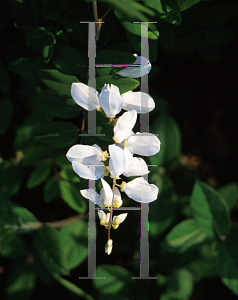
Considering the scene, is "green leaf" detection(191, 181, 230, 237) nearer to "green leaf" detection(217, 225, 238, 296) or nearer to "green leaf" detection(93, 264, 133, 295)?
"green leaf" detection(217, 225, 238, 296)

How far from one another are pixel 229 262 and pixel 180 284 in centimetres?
24

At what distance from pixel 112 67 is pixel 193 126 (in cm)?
92

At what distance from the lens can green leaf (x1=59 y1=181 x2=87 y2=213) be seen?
1.04 metres

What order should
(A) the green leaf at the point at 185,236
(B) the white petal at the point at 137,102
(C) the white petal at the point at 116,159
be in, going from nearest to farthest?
(C) the white petal at the point at 116,159
(B) the white petal at the point at 137,102
(A) the green leaf at the point at 185,236

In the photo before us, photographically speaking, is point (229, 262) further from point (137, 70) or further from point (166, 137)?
point (137, 70)

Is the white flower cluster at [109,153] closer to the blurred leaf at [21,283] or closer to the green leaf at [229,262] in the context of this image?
the green leaf at [229,262]

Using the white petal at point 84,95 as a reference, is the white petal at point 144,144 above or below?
below

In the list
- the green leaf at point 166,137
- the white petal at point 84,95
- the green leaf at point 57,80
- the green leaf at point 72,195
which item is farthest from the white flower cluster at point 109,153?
the green leaf at point 166,137

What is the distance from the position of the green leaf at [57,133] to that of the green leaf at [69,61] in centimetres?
15

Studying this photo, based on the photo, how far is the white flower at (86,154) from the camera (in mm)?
634

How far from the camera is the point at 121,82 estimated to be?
2.21 ft

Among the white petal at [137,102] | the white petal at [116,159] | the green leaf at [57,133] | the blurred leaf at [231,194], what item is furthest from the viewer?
the blurred leaf at [231,194]

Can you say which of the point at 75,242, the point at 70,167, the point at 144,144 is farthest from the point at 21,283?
the point at 144,144

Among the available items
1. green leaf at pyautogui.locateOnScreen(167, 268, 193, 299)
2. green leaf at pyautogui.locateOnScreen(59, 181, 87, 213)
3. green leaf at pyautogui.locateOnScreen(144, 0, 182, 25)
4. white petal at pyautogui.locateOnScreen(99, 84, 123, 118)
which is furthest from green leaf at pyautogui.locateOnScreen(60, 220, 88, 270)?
green leaf at pyautogui.locateOnScreen(144, 0, 182, 25)
